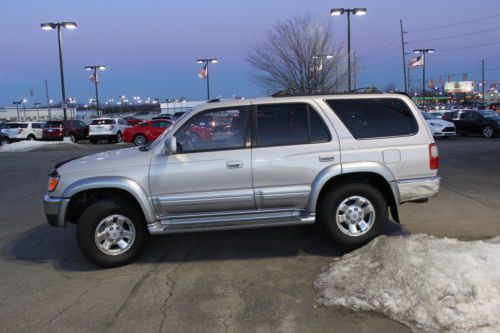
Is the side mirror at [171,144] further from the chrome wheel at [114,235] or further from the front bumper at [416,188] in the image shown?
the front bumper at [416,188]

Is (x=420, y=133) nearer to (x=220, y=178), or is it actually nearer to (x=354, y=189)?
(x=354, y=189)

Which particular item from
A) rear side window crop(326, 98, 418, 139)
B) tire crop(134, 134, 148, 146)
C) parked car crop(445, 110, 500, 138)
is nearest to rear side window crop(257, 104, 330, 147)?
rear side window crop(326, 98, 418, 139)

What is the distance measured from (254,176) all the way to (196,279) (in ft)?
4.25

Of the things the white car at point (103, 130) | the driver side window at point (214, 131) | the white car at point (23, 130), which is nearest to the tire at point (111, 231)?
the driver side window at point (214, 131)

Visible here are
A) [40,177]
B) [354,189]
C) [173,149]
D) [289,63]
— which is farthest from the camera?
[289,63]

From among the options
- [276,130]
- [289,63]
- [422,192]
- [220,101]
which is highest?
[289,63]

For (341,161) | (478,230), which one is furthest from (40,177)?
(478,230)

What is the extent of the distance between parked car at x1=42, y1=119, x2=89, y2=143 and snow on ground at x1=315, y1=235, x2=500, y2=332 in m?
29.7

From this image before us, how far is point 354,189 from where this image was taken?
17.5 feet

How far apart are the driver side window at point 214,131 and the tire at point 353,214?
126cm

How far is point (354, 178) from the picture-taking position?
18.0ft

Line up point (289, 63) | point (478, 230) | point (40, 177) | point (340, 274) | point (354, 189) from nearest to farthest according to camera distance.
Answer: point (340, 274), point (354, 189), point (478, 230), point (40, 177), point (289, 63)

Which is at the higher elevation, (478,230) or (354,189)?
(354,189)

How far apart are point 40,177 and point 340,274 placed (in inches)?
Answer: 430
